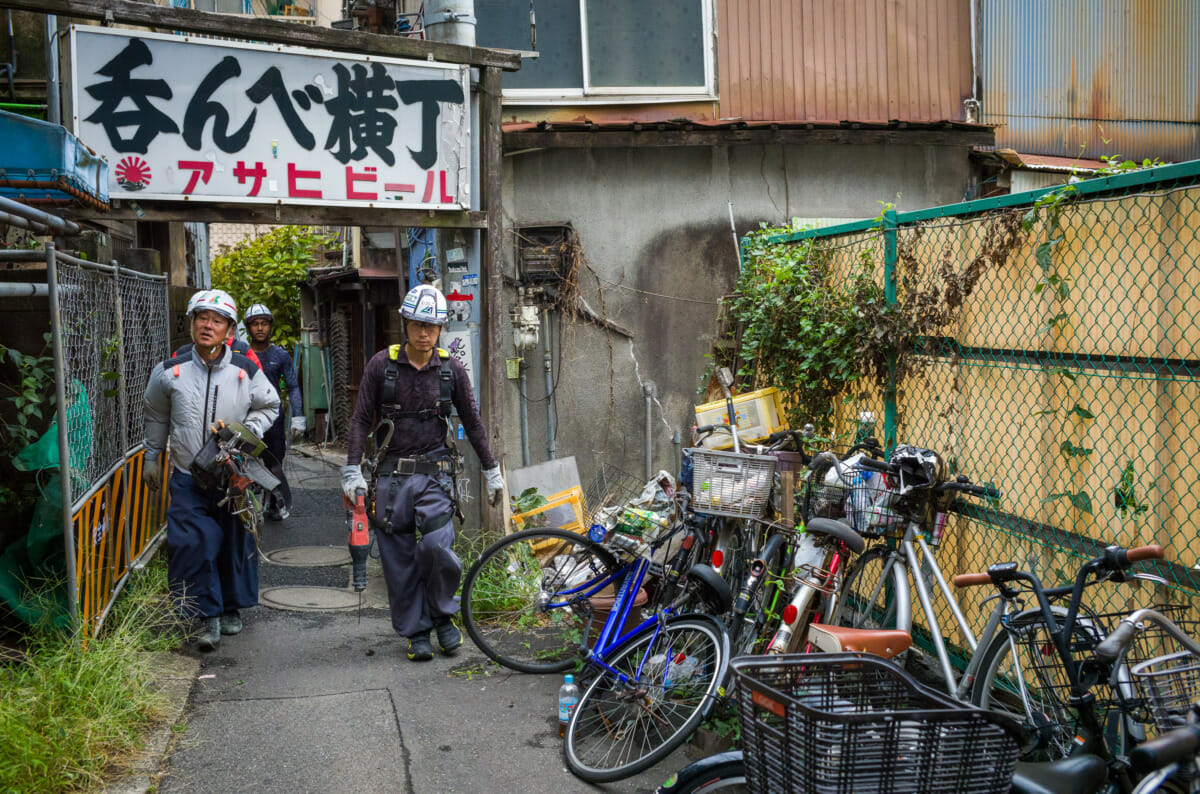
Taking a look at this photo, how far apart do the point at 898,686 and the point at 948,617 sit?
8.75 ft

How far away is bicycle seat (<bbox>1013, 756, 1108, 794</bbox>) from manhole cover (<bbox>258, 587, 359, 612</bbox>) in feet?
18.6

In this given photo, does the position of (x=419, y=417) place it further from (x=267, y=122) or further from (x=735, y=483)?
(x=267, y=122)

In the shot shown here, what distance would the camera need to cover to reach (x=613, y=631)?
5320 mm

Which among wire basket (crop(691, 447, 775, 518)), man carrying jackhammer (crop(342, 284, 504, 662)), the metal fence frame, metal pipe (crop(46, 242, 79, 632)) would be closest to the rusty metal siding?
man carrying jackhammer (crop(342, 284, 504, 662))

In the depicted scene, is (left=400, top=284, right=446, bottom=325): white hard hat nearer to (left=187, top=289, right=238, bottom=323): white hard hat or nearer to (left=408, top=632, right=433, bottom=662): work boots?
(left=187, top=289, right=238, bottom=323): white hard hat

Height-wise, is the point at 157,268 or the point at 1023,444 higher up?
the point at 157,268

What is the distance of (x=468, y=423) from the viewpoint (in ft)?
21.4

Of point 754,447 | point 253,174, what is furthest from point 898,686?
point 253,174

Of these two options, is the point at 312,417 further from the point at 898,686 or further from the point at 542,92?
the point at 898,686

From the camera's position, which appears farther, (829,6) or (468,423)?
(829,6)

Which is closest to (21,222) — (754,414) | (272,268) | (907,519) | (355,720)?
(355,720)

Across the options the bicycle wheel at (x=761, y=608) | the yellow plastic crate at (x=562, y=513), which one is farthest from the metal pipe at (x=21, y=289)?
the yellow plastic crate at (x=562, y=513)

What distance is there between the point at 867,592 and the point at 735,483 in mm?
1056

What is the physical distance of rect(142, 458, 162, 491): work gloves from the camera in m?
6.46
